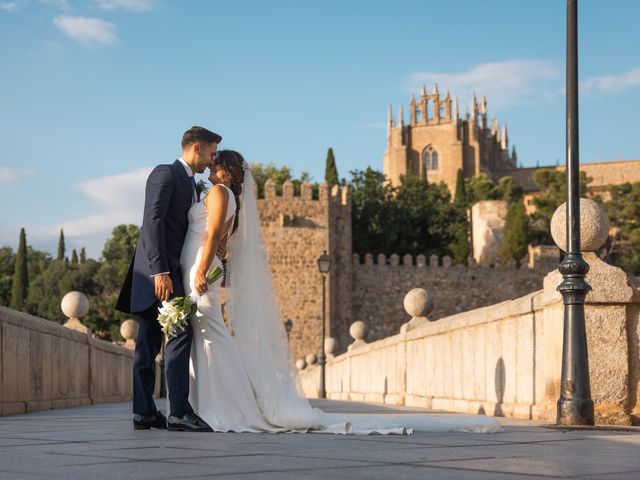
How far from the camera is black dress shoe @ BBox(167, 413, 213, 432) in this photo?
590 centimetres

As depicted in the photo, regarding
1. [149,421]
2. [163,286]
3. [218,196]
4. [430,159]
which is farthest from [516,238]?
[163,286]

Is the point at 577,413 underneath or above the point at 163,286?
underneath

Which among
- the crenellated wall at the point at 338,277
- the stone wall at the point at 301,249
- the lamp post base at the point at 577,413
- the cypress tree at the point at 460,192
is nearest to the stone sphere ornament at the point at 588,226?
the lamp post base at the point at 577,413

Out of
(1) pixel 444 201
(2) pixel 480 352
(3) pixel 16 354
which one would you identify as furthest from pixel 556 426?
(1) pixel 444 201

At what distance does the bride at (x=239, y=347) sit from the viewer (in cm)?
609

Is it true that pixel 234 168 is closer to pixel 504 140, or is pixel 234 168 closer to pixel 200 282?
pixel 200 282

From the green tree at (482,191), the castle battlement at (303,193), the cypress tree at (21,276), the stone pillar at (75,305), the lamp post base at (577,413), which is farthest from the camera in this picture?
the green tree at (482,191)

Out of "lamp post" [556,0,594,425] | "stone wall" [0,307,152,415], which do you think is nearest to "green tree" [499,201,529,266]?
"stone wall" [0,307,152,415]

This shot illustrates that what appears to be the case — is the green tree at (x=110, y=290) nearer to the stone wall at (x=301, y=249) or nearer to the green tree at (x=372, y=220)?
the stone wall at (x=301, y=249)

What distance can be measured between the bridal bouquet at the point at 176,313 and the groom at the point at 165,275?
79mm

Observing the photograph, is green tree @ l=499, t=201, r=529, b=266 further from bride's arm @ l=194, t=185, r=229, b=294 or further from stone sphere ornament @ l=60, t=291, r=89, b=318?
bride's arm @ l=194, t=185, r=229, b=294

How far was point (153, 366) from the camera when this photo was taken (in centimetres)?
623

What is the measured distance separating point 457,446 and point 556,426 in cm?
191

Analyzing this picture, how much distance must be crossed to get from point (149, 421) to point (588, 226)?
→ 3.64 m
